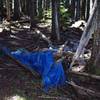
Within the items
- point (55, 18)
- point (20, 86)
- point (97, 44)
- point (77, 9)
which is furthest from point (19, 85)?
point (77, 9)

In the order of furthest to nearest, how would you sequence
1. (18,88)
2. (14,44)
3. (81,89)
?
1. (14,44)
2. (18,88)
3. (81,89)

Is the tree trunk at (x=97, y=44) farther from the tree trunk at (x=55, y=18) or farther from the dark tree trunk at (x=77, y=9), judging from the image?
the dark tree trunk at (x=77, y=9)

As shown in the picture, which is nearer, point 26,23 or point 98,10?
point 98,10

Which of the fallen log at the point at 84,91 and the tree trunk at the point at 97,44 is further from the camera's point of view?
the tree trunk at the point at 97,44

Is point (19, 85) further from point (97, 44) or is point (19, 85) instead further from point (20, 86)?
point (97, 44)

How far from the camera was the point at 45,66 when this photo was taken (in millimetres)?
8539

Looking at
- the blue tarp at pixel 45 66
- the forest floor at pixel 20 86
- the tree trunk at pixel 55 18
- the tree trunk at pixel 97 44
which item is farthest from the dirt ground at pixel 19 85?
the tree trunk at pixel 55 18

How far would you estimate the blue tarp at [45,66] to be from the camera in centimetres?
810

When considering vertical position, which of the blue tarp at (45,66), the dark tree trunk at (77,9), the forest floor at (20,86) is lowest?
the forest floor at (20,86)

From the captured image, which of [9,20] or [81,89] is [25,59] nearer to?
[81,89]

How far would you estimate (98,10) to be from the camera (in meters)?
7.70

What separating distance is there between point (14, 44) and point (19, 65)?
3094 mm

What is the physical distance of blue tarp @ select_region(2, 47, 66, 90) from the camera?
26.6 feet

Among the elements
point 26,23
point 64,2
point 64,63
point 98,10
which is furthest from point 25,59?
point 64,2
